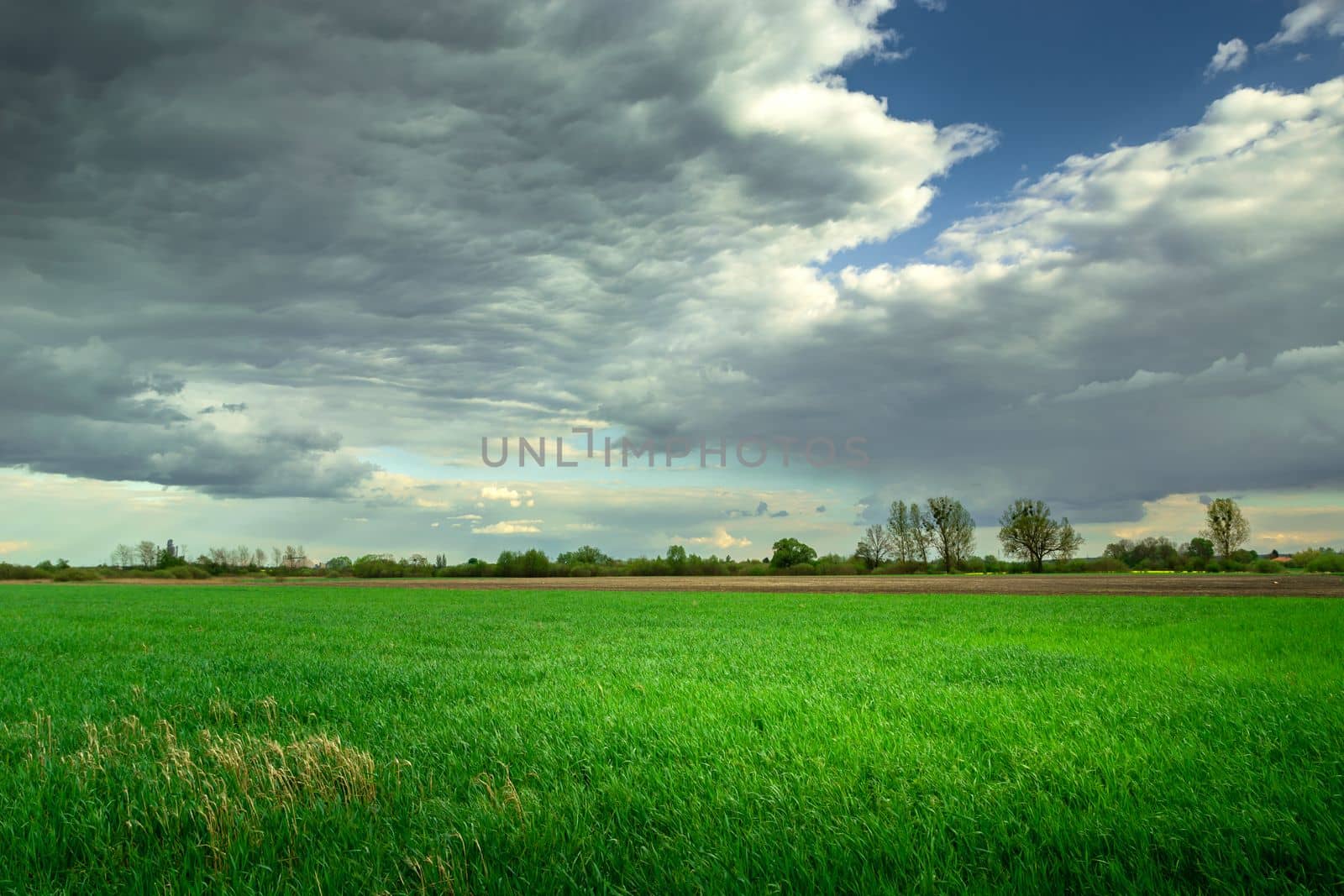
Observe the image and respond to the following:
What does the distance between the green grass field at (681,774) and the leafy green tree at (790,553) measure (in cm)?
11985

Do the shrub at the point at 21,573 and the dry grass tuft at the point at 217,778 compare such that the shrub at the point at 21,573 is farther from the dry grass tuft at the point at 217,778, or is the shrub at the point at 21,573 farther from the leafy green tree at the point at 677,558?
the dry grass tuft at the point at 217,778

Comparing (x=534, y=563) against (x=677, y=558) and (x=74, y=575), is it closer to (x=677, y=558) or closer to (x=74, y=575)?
(x=677, y=558)

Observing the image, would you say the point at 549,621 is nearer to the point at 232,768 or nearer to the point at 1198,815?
the point at 232,768

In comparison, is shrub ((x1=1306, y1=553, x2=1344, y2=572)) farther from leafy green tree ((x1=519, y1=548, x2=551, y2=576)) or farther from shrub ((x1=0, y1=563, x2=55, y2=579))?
shrub ((x1=0, y1=563, x2=55, y2=579))

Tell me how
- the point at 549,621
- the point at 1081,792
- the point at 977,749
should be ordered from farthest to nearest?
1. the point at 549,621
2. the point at 977,749
3. the point at 1081,792

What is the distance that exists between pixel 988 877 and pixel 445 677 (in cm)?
935

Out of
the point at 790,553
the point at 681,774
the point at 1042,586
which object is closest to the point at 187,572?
the point at 790,553

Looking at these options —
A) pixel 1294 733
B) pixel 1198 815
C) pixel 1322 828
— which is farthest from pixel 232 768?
pixel 1294 733

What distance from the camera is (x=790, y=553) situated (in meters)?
134

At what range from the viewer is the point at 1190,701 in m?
8.95

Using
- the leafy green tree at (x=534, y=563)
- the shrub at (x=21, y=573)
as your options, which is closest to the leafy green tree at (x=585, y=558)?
the leafy green tree at (x=534, y=563)

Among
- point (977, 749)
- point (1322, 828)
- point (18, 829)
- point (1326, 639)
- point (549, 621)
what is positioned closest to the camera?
point (1322, 828)

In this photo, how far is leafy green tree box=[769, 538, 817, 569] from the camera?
132250 mm

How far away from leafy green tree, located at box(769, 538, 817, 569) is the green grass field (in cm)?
11985
